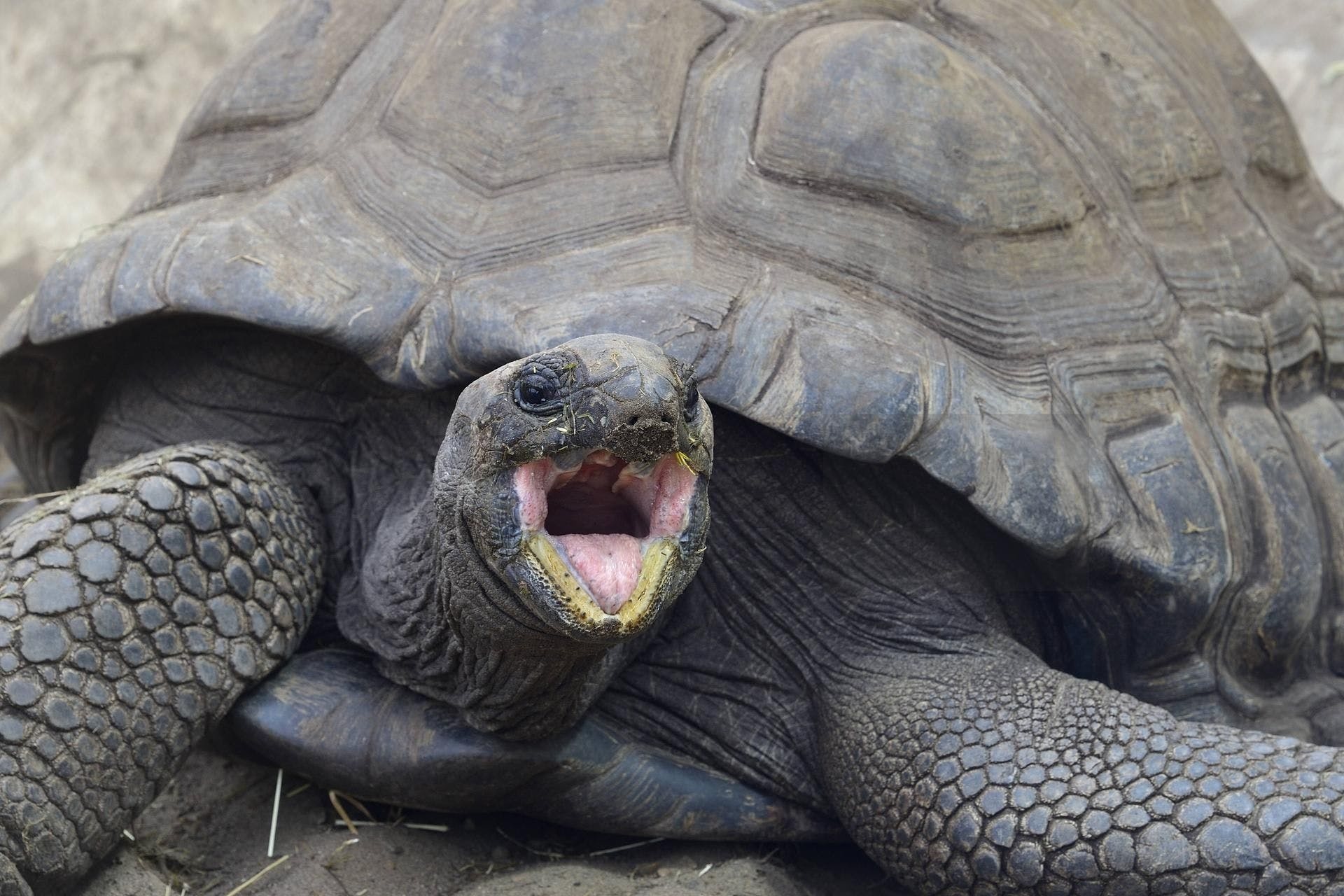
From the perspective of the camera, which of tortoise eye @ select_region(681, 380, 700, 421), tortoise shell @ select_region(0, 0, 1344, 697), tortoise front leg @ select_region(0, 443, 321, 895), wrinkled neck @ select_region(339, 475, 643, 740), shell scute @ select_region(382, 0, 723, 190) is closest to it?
tortoise eye @ select_region(681, 380, 700, 421)

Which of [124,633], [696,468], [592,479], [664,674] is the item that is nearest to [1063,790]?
[664,674]

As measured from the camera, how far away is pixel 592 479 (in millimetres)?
2559

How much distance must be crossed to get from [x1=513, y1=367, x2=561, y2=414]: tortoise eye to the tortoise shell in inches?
18.0

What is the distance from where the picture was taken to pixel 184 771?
3453mm

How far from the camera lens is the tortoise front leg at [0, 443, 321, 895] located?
279 cm

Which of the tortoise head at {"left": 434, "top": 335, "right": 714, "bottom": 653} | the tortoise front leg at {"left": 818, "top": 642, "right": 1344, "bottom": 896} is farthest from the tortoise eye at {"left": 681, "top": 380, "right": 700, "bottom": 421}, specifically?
the tortoise front leg at {"left": 818, "top": 642, "right": 1344, "bottom": 896}

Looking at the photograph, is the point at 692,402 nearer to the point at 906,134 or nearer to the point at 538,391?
the point at 538,391

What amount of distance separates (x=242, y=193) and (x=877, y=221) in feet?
4.75

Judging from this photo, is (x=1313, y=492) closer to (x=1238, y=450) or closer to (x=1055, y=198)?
(x=1238, y=450)

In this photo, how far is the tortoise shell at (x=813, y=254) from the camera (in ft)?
10.00

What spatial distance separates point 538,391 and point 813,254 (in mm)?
946

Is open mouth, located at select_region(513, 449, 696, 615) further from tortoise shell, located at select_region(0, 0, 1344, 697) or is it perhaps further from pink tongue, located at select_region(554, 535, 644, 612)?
tortoise shell, located at select_region(0, 0, 1344, 697)

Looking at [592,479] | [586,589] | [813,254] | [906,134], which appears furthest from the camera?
[906,134]

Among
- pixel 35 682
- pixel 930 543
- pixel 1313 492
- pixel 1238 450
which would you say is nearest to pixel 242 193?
pixel 35 682
